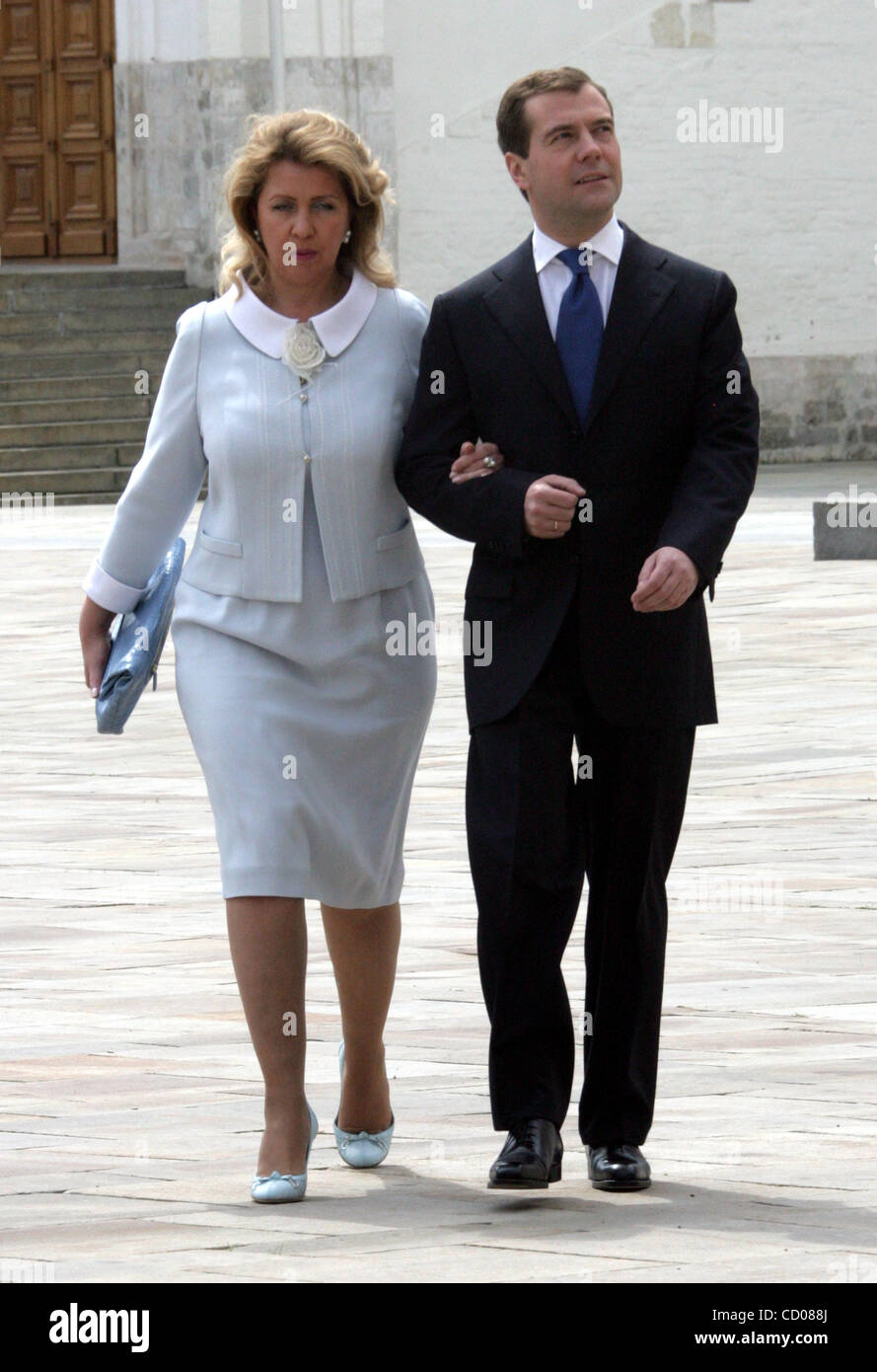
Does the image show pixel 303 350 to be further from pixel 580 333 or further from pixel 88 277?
pixel 88 277

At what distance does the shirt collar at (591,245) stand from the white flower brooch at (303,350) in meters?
0.38

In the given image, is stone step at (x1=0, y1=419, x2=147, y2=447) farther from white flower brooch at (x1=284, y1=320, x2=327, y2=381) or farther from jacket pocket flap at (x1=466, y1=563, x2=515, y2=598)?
jacket pocket flap at (x1=466, y1=563, x2=515, y2=598)

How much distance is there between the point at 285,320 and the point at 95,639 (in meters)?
0.63

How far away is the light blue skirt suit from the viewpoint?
4.72 metres

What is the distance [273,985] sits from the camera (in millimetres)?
4703

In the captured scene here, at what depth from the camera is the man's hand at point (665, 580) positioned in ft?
14.8

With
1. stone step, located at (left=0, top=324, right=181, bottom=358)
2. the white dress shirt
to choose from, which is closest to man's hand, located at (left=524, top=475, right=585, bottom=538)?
the white dress shirt

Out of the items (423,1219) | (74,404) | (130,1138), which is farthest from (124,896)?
(74,404)

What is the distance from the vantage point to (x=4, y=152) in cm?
2466

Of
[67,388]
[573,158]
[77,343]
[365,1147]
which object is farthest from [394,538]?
[77,343]

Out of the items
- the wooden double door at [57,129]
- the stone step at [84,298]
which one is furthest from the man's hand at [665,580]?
the wooden double door at [57,129]

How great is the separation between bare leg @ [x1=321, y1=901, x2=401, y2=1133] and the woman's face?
1055 mm

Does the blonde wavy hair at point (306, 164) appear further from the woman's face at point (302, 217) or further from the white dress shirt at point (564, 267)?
the white dress shirt at point (564, 267)
